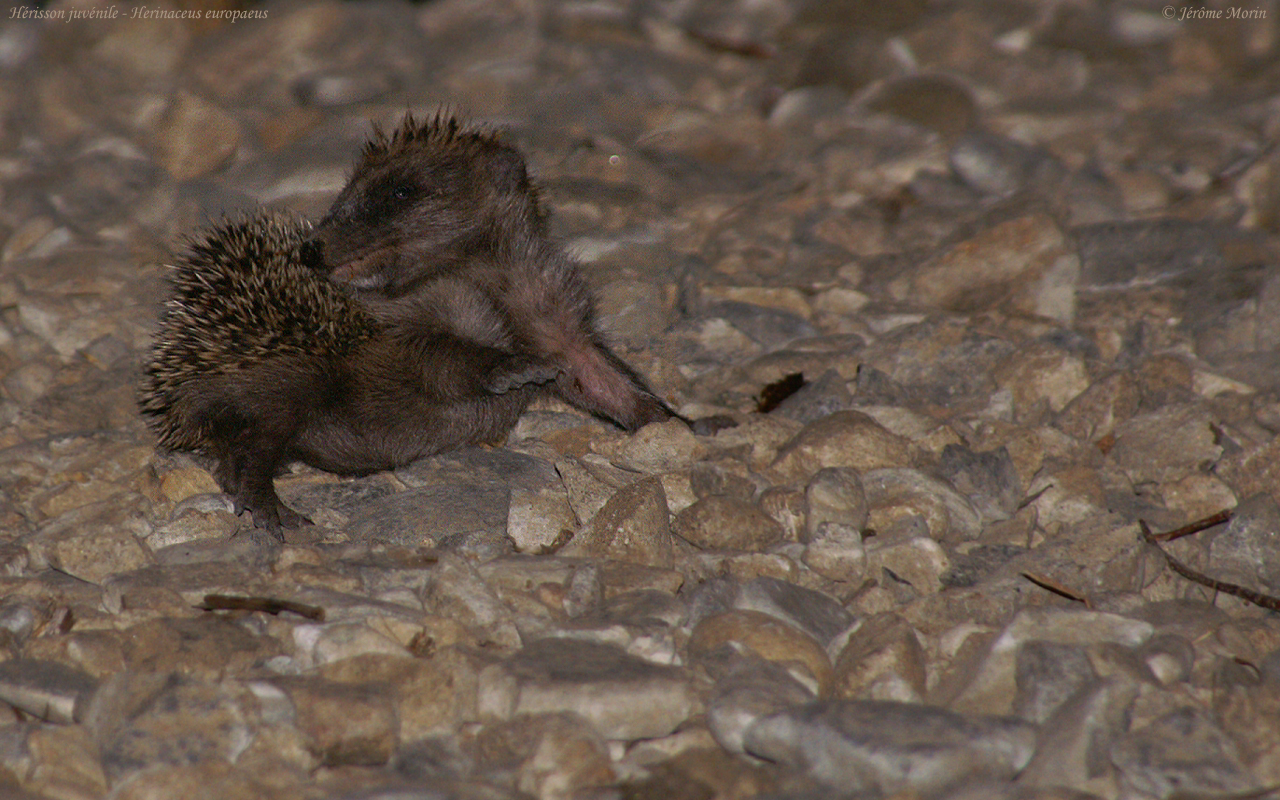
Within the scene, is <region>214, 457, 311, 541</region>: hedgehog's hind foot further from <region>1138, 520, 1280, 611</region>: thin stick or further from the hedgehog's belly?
<region>1138, 520, 1280, 611</region>: thin stick

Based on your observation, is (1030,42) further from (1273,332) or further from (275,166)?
(275,166)

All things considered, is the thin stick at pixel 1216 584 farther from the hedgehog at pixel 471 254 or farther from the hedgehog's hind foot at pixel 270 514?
the hedgehog's hind foot at pixel 270 514

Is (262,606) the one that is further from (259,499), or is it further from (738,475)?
(738,475)

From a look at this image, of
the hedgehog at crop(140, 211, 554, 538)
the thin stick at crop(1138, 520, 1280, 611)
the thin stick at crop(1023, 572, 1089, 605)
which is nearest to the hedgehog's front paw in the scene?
the hedgehog at crop(140, 211, 554, 538)

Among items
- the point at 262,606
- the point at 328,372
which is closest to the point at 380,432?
the point at 328,372

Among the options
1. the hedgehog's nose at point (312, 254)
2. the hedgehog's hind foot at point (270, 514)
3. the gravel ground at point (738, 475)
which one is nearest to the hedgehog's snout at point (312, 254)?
the hedgehog's nose at point (312, 254)

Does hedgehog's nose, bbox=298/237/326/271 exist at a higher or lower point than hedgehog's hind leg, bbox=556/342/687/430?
higher

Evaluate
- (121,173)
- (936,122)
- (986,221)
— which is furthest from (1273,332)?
(121,173)
